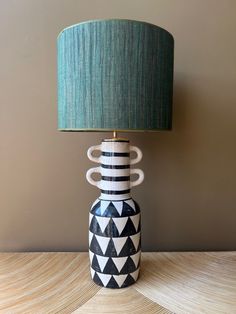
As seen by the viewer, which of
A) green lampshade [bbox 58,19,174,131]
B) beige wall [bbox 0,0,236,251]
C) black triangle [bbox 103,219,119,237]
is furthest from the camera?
beige wall [bbox 0,0,236,251]

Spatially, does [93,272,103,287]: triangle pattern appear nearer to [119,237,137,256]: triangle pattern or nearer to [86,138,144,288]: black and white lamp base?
[86,138,144,288]: black and white lamp base

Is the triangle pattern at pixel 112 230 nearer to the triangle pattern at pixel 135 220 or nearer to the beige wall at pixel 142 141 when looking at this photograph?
the triangle pattern at pixel 135 220

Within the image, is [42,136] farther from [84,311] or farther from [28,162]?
[84,311]

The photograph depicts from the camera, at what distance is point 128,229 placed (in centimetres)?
65

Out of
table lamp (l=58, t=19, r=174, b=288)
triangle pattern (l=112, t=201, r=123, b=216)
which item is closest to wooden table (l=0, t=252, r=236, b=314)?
triangle pattern (l=112, t=201, r=123, b=216)

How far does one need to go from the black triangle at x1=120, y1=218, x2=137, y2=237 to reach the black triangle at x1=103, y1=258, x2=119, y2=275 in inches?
3.2

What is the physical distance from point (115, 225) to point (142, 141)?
358 mm

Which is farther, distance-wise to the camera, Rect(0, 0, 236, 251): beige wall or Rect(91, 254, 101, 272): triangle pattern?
Rect(0, 0, 236, 251): beige wall

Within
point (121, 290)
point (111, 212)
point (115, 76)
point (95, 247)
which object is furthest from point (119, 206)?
point (115, 76)

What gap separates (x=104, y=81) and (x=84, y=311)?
0.54 m

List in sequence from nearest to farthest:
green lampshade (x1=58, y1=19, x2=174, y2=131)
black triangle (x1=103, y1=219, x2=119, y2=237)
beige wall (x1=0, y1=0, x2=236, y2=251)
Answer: green lampshade (x1=58, y1=19, x2=174, y2=131) < black triangle (x1=103, y1=219, x2=119, y2=237) < beige wall (x1=0, y1=0, x2=236, y2=251)

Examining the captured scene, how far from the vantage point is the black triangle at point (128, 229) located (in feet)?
2.11

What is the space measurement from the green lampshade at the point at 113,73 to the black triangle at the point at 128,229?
266 millimetres

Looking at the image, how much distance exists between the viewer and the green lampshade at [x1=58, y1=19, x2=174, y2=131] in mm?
511
